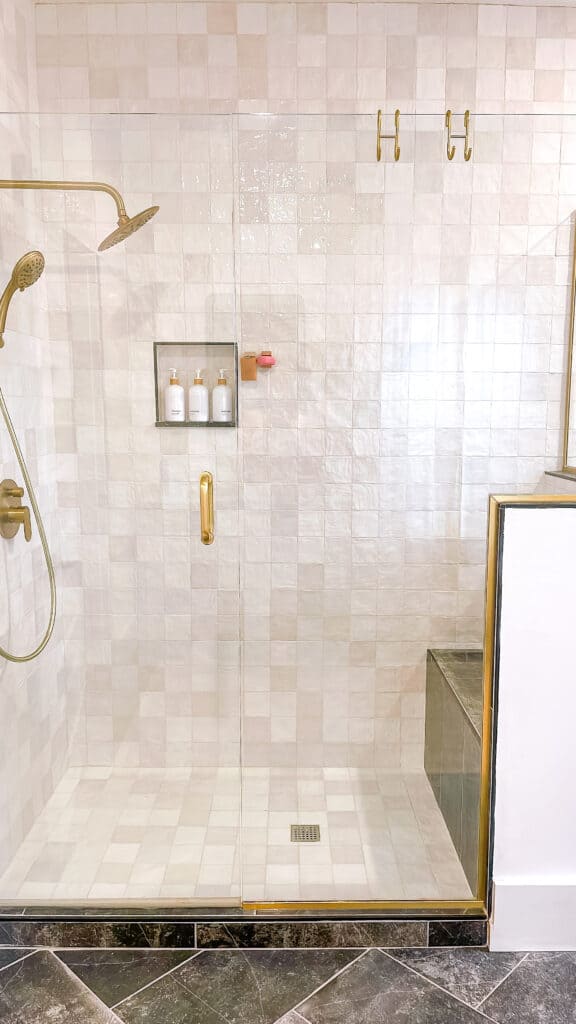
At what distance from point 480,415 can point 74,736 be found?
136 centimetres

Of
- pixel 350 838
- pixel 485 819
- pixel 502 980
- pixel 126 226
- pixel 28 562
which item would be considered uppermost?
pixel 126 226

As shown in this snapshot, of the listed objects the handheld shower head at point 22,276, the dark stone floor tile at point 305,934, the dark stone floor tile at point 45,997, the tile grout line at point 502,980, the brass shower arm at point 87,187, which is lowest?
the tile grout line at point 502,980

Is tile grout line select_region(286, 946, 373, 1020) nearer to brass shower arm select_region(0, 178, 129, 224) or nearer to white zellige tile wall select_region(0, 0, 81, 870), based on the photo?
white zellige tile wall select_region(0, 0, 81, 870)

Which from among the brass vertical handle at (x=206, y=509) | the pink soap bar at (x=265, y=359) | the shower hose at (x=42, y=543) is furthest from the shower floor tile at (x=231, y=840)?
the pink soap bar at (x=265, y=359)

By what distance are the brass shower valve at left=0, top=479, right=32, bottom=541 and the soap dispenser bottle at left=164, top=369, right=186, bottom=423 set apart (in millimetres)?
438

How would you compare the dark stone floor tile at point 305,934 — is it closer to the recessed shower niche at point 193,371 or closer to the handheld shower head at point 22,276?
the recessed shower niche at point 193,371

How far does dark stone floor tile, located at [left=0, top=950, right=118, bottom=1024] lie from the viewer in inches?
60.1

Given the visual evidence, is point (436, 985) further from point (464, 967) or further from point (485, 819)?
point (485, 819)

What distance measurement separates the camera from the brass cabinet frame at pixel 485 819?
1715 millimetres

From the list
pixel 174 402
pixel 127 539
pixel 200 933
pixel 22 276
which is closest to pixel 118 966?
pixel 200 933

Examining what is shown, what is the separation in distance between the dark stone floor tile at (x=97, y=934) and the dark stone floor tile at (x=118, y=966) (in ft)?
0.05

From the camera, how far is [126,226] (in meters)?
1.66

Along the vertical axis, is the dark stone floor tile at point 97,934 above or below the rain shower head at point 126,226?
below

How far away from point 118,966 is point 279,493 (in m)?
1.23
